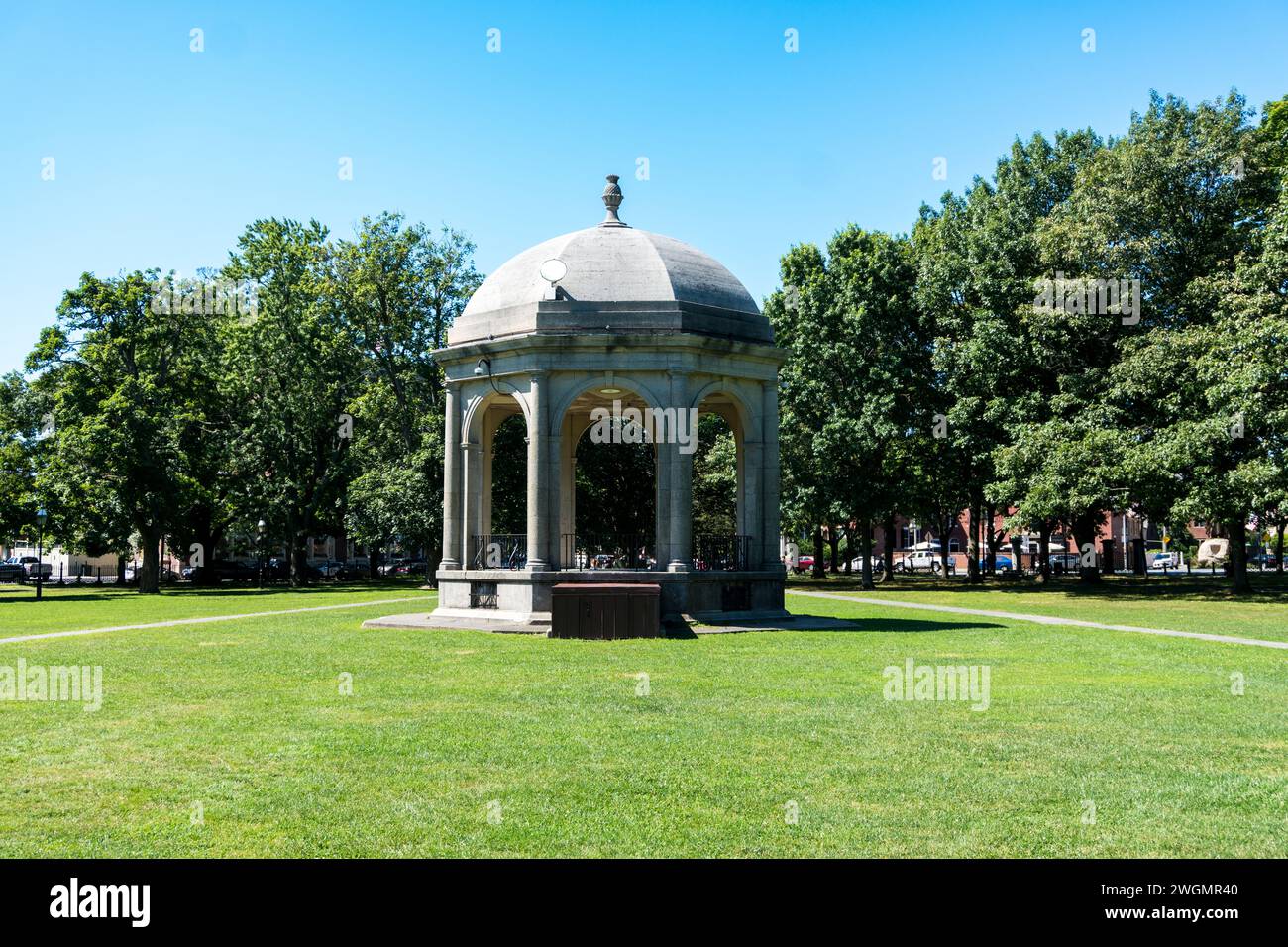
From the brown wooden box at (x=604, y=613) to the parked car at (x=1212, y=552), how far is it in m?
72.4

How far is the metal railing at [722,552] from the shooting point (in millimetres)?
29078

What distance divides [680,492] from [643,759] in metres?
16.9

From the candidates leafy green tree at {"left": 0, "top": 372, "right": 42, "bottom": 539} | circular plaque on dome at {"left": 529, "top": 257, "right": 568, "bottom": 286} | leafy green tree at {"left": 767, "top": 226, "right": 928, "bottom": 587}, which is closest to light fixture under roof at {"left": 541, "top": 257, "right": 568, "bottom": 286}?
circular plaque on dome at {"left": 529, "top": 257, "right": 568, "bottom": 286}

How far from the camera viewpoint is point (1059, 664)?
19.1m

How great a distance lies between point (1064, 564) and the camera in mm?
85500

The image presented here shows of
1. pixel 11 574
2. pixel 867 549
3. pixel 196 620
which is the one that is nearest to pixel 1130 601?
pixel 867 549

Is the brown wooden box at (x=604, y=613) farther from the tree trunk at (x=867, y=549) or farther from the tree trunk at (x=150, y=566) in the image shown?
the tree trunk at (x=150, y=566)

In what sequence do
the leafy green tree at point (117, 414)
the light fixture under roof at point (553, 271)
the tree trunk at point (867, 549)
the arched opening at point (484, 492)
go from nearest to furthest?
the light fixture under roof at point (553, 271)
the arched opening at point (484, 492)
the leafy green tree at point (117, 414)
the tree trunk at point (867, 549)

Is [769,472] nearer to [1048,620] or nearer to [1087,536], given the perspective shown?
[1048,620]

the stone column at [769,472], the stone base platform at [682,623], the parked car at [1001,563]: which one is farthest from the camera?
the parked car at [1001,563]

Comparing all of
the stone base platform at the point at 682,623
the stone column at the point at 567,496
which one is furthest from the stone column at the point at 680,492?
the stone column at the point at 567,496

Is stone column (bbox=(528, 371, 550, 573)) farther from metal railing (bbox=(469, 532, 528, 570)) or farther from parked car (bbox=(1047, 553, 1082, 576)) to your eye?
parked car (bbox=(1047, 553, 1082, 576))

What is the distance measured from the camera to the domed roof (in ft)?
88.9
